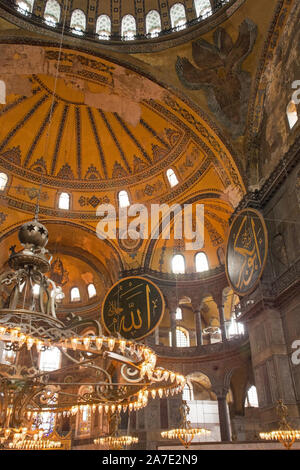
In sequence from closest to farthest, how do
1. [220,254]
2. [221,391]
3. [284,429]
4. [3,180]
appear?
[284,429] < [221,391] < [3,180] < [220,254]

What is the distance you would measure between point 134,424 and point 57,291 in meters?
7.96

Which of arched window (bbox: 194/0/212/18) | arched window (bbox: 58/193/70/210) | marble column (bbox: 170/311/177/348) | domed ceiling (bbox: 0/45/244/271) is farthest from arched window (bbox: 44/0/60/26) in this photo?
marble column (bbox: 170/311/177/348)

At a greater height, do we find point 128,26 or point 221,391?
Result: point 128,26

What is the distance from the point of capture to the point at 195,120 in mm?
11906

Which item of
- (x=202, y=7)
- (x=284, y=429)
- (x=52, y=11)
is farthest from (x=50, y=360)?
(x=202, y=7)

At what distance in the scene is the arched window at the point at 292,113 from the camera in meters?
9.31

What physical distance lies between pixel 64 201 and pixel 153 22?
6.98 metres

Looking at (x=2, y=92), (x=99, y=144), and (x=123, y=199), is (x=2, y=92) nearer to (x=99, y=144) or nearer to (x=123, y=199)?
(x=99, y=144)

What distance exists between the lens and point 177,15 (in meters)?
12.5

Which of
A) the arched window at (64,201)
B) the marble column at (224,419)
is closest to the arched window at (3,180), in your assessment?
the arched window at (64,201)

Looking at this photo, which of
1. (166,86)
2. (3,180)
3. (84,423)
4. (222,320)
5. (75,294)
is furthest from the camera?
(75,294)

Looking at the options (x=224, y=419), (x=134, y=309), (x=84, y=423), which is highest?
(x=134, y=309)
